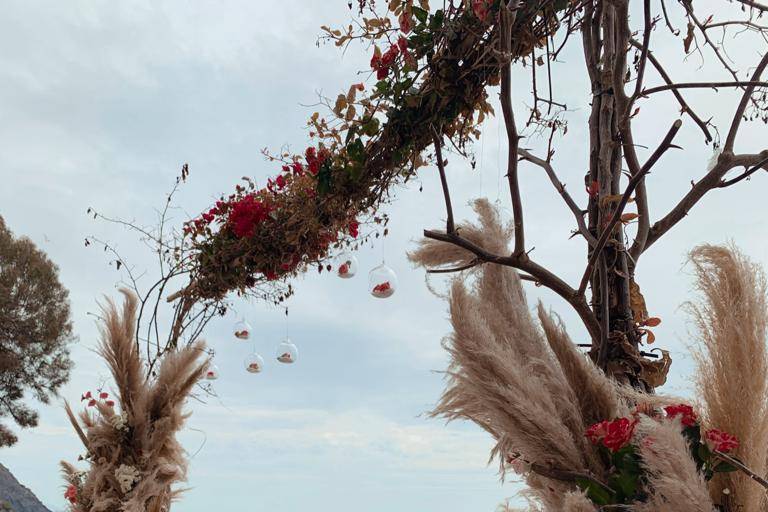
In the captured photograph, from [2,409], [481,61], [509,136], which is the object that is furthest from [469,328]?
[2,409]

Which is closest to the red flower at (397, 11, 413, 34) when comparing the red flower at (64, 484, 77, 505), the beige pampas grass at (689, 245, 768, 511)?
the beige pampas grass at (689, 245, 768, 511)

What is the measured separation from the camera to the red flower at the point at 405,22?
5.37 feet

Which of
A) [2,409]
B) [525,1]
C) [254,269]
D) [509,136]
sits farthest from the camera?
[2,409]

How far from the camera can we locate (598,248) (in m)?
1.21

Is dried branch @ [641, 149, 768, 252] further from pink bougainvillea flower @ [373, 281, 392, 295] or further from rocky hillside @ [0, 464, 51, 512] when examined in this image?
rocky hillside @ [0, 464, 51, 512]

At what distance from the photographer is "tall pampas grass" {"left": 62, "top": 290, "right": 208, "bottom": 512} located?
174cm

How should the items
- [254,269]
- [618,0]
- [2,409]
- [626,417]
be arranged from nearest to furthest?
[626,417] → [618,0] → [254,269] → [2,409]

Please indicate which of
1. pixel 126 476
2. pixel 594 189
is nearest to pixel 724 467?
pixel 594 189

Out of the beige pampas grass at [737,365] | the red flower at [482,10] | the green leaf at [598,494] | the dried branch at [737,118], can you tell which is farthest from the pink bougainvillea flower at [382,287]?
the green leaf at [598,494]

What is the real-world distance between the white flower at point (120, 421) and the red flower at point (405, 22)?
4.06 ft

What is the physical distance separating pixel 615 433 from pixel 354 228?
152 cm

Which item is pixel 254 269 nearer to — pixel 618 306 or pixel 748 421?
pixel 618 306

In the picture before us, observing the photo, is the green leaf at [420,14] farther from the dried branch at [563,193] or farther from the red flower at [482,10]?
the dried branch at [563,193]

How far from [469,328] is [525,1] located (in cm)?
83
